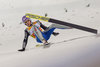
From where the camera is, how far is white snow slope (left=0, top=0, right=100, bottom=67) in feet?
1.85

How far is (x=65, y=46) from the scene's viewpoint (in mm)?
645

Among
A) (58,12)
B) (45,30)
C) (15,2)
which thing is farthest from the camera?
(15,2)

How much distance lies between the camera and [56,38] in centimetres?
94

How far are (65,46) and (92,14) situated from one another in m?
0.63

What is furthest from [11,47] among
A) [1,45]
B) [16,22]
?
[16,22]

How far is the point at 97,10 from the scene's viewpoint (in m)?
1.23

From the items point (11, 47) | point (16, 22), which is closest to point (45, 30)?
point (11, 47)

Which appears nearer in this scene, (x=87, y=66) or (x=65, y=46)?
(x=87, y=66)

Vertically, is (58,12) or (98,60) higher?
(58,12)

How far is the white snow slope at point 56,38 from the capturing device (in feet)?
1.85

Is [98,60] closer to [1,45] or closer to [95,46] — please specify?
[95,46]

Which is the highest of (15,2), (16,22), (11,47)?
(15,2)

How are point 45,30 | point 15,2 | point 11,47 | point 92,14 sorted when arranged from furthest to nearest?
point 15,2, point 92,14, point 11,47, point 45,30

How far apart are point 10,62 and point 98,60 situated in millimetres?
339
